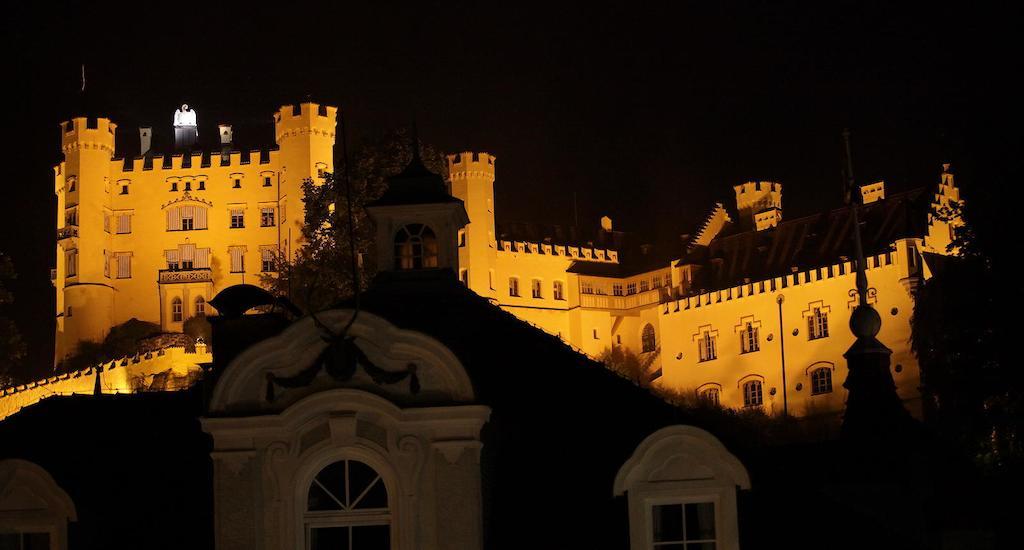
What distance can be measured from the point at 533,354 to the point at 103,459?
183 inches

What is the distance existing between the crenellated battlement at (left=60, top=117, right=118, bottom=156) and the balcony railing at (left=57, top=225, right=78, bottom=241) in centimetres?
520

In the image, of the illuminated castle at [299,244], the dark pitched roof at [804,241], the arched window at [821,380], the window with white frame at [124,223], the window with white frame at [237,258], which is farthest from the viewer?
the window with white frame at [124,223]

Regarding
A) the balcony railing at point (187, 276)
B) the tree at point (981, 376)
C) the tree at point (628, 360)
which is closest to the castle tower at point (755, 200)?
the tree at point (628, 360)

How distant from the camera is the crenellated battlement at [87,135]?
4776 inches

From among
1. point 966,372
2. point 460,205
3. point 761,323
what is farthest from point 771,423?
point 460,205

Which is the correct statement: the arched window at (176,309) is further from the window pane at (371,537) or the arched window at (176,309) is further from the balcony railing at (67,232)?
the window pane at (371,537)

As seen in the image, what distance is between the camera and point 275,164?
120 meters

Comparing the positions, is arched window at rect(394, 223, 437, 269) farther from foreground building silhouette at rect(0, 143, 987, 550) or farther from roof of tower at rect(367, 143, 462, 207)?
foreground building silhouette at rect(0, 143, 987, 550)

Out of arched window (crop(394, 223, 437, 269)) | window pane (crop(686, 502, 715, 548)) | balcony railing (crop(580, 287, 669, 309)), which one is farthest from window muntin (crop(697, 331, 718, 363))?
window pane (crop(686, 502, 715, 548))

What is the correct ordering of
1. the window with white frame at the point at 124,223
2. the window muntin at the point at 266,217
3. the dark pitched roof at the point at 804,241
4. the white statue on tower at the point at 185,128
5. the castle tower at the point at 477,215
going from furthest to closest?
the white statue on tower at the point at 185,128
the window with white frame at the point at 124,223
the window muntin at the point at 266,217
the castle tower at the point at 477,215
the dark pitched roof at the point at 804,241

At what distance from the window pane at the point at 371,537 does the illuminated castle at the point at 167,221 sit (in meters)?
99.5

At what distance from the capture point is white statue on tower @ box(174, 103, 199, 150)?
128625 mm

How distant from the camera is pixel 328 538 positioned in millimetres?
18250

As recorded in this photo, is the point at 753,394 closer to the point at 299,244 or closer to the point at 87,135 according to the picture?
the point at 299,244
